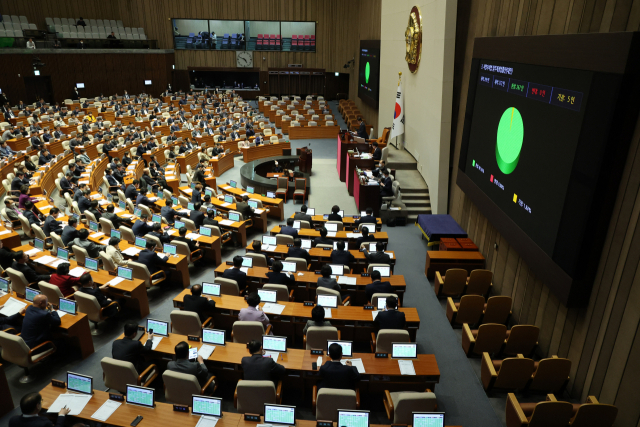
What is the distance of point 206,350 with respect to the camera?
5.81 m

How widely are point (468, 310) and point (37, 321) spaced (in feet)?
21.9

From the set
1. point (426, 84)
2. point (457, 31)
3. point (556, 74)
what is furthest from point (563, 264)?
point (426, 84)

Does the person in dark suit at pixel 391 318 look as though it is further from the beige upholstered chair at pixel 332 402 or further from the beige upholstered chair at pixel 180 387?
the beige upholstered chair at pixel 180 387

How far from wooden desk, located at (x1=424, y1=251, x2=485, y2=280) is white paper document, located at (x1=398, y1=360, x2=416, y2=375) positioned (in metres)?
3.84

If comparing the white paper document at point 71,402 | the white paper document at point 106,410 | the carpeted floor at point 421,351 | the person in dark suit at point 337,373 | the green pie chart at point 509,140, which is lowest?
the carpeted floor at point 421,351

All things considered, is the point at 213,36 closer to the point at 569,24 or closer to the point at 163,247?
the point at 163,247

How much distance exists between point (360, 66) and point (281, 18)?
9710 mm

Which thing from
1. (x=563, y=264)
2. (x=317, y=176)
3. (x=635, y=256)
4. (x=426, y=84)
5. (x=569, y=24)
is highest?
(x=569, y=24)

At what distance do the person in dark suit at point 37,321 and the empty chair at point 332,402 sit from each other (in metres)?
4.09

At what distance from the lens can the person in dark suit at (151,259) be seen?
332 inches

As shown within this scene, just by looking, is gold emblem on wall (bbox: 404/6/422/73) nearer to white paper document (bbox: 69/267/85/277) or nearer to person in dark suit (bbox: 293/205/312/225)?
person in dark suit (bbox: 293/205/312/225)

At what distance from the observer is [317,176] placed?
56.0ft

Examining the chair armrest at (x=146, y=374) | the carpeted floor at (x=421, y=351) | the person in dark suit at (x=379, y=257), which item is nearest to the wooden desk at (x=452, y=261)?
the carpeted floor at (x=421, y=351)

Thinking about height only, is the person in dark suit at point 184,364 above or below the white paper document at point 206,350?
above
